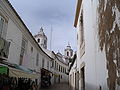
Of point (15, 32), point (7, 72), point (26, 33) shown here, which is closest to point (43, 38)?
point (26, 33)

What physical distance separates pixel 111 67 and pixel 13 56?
8782 millimetres

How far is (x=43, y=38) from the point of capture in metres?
45.0

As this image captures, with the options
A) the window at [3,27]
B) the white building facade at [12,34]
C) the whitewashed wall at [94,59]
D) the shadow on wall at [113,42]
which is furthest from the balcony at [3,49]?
the shadow on wall at [113,42]

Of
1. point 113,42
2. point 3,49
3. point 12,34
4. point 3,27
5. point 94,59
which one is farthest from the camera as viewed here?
point 12,34

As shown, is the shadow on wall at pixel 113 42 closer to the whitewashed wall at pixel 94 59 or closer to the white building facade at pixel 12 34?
the whitewashed wall at pixel 94 59

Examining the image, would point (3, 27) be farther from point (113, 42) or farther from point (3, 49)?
point (113, 42)

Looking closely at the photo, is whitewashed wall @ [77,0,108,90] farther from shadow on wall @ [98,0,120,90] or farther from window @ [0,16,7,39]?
window @ [0,16,7,39]

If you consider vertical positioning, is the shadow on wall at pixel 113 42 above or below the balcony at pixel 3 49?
below

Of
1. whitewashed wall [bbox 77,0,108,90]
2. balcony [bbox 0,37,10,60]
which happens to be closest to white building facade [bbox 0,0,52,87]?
balcony [bbox 0,37,10,60]

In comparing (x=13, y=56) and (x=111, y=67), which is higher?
(x=13, y=56)

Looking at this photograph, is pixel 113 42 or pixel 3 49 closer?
pixel 113 42

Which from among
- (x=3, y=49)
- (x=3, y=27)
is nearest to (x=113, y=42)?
(x=3, y=49)

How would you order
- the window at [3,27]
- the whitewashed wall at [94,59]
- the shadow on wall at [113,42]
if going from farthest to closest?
the window at [3,27] → the whitewashed wall at [94,59] → the shadow on wall at [113,42]

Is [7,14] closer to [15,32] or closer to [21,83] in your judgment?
[15,32]
